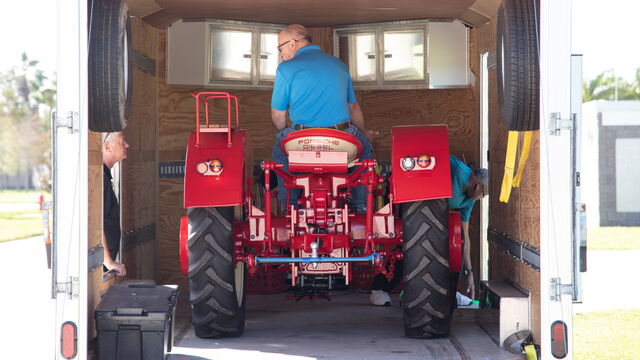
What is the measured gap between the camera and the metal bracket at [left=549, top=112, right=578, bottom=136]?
4.52 metres

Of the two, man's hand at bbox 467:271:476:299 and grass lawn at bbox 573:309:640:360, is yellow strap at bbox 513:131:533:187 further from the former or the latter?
grass lawn at bbox 573:309:640:360

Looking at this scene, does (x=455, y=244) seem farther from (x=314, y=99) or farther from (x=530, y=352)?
(x=314, y=99)

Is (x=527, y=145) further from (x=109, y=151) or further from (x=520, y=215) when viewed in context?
(x=109, y=151)

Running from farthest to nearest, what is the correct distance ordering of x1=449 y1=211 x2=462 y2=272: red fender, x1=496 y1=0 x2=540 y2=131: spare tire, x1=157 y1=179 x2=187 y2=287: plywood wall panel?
x1=157 y1=179 x2=187 y2=287: plywood wall panel → x1=449 y1=211 x2=462 y2=272: red fender → x1=496 y1=0 x2=540 y2=131: spare tire

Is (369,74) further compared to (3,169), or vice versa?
(3,169)

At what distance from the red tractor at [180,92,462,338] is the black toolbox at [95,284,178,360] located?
574 mm

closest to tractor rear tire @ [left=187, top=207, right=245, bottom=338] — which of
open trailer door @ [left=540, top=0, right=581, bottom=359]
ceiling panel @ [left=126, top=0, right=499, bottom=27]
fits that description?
open trailer door @ [left=540, top=0, right=581, bottom=359]

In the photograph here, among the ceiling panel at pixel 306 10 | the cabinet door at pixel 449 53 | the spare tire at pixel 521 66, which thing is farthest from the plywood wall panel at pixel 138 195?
the spare tire at pixel 521 66

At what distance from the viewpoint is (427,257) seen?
17.5ft

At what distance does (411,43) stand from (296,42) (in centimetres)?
186

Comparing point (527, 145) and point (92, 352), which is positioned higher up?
point (527, 145)

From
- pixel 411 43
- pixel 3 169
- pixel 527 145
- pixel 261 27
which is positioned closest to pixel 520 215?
pixel 527 145

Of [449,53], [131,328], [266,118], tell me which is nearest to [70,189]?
[131,328]

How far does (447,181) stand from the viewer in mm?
5258
